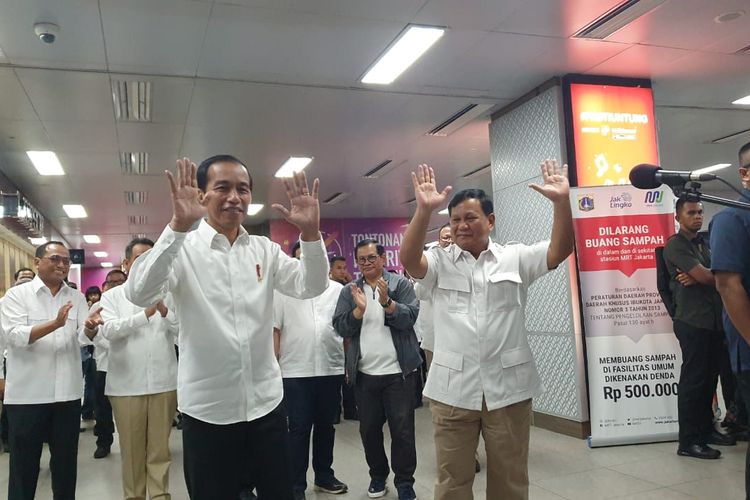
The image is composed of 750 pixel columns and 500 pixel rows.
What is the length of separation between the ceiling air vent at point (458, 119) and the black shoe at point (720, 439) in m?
3.67

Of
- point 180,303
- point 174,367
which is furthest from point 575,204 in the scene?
point 180,303

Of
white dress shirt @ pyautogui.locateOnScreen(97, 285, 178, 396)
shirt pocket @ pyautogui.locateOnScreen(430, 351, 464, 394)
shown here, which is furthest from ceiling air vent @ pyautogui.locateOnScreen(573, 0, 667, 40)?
white dress shirt @ pyautogui.locateOnScreen(97, 285, 178, 396)

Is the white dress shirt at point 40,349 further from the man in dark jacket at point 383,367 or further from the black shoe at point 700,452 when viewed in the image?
the black shoe at point 700,452

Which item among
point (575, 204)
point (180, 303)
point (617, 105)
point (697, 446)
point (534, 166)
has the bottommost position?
point (697, 446)

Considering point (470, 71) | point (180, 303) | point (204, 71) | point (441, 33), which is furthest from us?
point (470, 71)

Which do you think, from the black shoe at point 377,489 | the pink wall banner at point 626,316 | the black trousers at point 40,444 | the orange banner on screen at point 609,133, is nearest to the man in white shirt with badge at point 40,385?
the black trousers at point 40,444

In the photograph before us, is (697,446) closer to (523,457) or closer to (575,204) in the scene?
(575,204)

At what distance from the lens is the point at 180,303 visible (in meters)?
1.99

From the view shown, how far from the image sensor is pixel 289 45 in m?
4.61

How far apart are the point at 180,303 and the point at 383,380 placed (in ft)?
6.08

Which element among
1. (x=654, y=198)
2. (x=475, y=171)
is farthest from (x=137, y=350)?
(x=475, y=171)

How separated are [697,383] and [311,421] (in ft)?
9.07

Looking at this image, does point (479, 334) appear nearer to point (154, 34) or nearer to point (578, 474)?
point (578, 474)

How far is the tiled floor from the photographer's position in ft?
11.7
